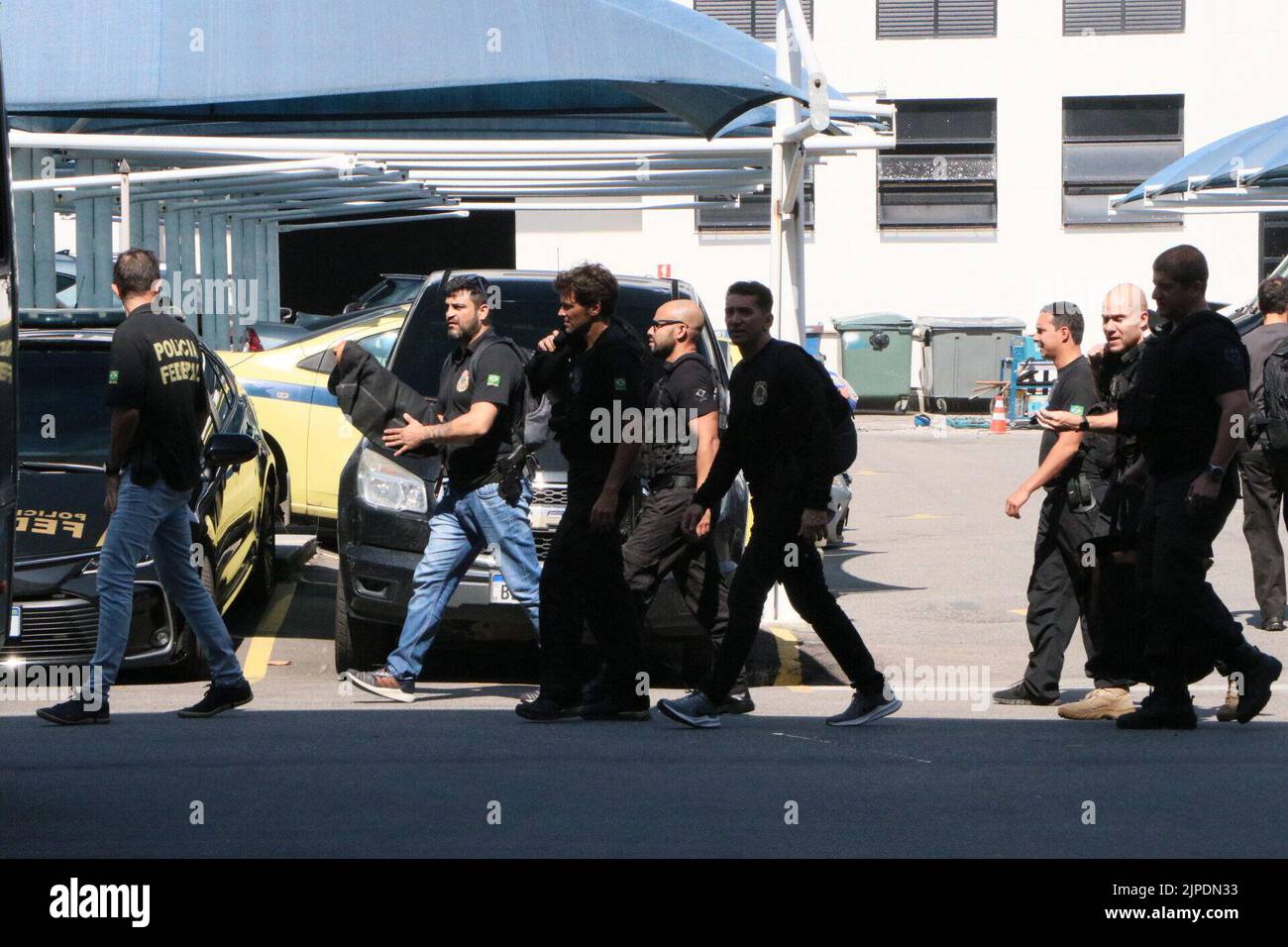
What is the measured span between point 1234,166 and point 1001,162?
57.5 ft

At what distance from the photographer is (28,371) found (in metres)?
9.52

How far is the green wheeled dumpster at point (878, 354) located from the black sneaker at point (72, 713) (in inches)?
1047

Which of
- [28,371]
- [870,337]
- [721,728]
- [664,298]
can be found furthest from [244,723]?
[870,337]

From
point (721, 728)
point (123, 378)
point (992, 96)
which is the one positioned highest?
point (992, 96)

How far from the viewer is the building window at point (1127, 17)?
1364 inches

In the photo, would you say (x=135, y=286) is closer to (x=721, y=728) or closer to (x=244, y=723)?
(x=244, y=723)

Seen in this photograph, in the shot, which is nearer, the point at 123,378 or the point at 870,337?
the point at 123,378

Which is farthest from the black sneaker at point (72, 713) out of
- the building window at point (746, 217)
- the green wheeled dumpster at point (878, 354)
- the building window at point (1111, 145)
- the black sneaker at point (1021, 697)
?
the building window at point (1111, 145)

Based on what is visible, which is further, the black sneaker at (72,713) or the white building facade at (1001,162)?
the white building facade at (1001,162)

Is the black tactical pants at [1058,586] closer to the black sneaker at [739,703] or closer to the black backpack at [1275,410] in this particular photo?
the black sneaker at [739,703]

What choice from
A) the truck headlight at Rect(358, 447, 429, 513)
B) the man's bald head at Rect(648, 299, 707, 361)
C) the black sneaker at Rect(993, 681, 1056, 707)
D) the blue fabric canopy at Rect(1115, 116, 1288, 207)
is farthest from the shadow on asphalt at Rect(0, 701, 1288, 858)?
the blue fabric canopy at Rect(1115, 116, 1288, 207)

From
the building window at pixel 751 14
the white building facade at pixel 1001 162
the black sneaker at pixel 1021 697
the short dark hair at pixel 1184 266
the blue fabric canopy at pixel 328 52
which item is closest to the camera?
the short dark hair at pixel 1184 266

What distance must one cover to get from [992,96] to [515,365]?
28.8 meters
